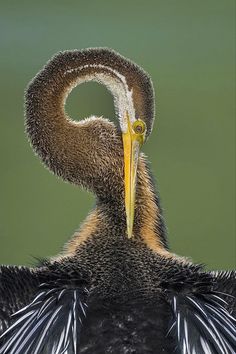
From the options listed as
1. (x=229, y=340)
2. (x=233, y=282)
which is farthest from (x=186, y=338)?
(x=233, y=282)

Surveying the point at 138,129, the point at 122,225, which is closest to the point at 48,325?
the point at 122,225

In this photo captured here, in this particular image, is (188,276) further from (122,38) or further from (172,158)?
(122,38)

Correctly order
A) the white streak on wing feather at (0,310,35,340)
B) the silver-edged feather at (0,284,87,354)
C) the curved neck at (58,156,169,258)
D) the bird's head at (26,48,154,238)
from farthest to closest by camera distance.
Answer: the bird's head at (26,48,154,238), the curved neck at (58,156,169,258), the white streak on wing feather at (0,310,35,340), the silver-edged feather at (0,284,87,354)

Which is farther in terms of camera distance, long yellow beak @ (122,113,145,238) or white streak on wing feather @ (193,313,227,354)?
long yellow beak @ (122,113,145,238)

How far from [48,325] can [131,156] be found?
3.10 ft

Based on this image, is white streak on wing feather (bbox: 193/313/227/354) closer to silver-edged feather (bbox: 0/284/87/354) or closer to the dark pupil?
silver-edged feather (bbox: 0/284/87/354)

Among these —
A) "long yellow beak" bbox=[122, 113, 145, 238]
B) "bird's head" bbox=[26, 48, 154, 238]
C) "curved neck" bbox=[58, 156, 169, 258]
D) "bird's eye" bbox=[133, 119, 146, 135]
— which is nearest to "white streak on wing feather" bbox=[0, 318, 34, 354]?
"curved neck" bbox=[58, 156, 169, 258]

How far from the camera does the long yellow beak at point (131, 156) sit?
4.36 m

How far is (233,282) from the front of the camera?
14.7 feet

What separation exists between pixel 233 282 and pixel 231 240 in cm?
201

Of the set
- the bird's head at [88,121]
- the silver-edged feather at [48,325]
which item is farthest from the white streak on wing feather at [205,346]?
the bird's head at [88,121]

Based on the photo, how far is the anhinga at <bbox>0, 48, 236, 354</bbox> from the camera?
374 centimetres

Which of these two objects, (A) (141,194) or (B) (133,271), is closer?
(B) (133,271)

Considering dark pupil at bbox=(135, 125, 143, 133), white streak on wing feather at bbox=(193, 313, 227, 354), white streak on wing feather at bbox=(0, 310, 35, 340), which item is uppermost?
dark pupil at bbox=(135, 125, 143, 133)
